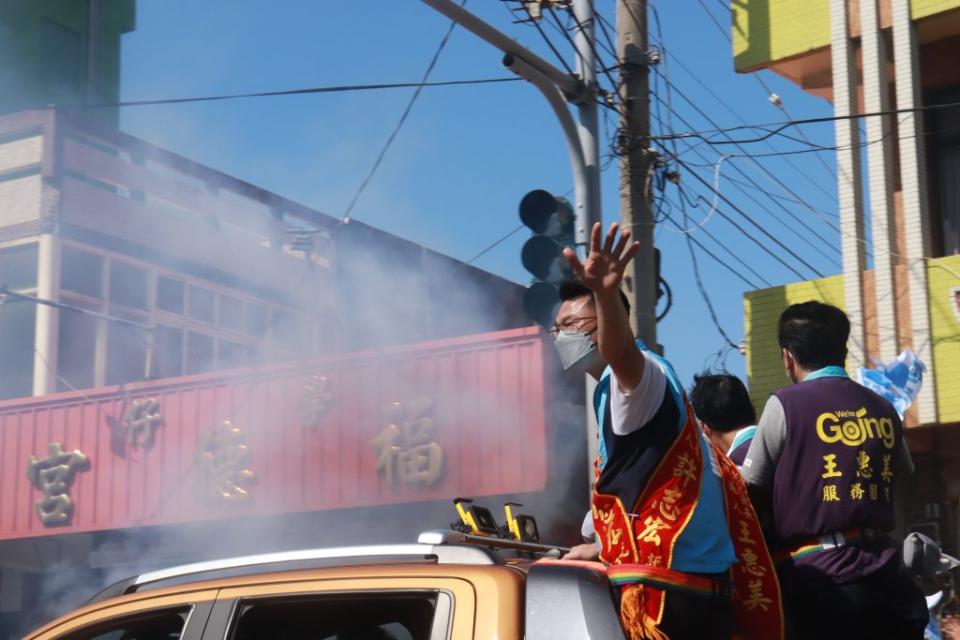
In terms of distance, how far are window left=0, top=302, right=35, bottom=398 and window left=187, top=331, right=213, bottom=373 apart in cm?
307

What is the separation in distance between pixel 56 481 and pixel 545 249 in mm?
12096

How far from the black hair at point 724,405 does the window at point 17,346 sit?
74.3 feet

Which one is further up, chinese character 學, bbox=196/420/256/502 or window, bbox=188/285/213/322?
window, bbox=188/285/213/322

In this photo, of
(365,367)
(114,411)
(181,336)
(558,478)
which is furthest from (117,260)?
(558,478)

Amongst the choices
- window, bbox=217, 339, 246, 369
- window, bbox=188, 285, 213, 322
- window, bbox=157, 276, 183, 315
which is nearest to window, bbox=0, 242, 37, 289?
window, bbox=157, 276, 183, 315

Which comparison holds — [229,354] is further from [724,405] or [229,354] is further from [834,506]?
[834,506]

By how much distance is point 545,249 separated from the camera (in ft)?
27.5

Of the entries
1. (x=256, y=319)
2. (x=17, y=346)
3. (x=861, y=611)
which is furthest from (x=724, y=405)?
(x=256, y=319)

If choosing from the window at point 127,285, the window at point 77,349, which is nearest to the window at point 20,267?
the window at point 77,349

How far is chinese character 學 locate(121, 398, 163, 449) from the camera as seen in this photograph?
17938mm

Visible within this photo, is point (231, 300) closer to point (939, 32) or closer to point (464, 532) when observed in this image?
point (939, 32)

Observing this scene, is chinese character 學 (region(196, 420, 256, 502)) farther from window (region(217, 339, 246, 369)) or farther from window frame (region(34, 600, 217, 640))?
window frame (region(34, 600, 217, 640))

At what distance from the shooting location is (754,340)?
12430 millimetres

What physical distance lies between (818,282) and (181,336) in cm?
1733
